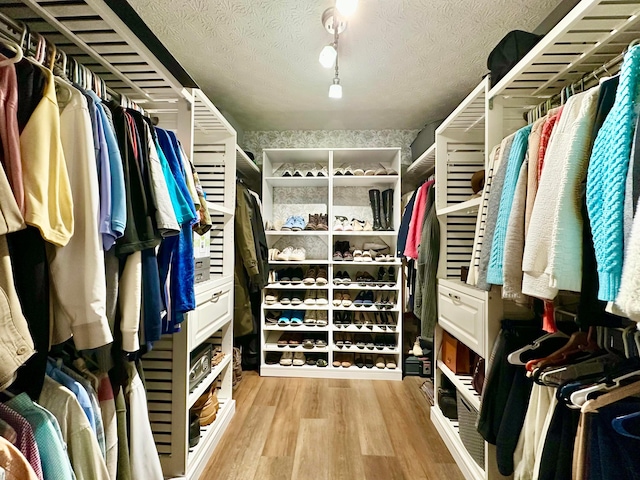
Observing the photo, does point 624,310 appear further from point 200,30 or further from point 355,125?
point 355,125

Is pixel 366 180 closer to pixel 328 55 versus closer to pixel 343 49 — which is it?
pixel 343 49

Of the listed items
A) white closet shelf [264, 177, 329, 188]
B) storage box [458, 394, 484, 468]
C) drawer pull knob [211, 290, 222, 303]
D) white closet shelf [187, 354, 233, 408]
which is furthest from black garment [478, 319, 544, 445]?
white closet shelf [264, 177, 329, 188]

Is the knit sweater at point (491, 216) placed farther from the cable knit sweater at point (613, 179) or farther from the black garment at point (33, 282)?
the black garment at point (33, 282)

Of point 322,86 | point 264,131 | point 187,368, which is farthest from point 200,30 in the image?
point 187,368

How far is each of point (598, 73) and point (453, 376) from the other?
1.48 m

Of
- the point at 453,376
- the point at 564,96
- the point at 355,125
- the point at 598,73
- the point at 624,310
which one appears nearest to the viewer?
the point at 624,310

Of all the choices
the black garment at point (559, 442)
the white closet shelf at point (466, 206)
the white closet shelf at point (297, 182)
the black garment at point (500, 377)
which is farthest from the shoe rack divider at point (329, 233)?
the black garment at point (559, 442)

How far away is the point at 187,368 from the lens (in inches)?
52.1

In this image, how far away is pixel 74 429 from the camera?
749mm

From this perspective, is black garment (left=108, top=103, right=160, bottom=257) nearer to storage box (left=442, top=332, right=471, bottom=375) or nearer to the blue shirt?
the blue shirt

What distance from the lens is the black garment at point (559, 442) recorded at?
0.87 meters

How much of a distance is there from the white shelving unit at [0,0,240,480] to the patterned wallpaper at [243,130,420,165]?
100 centimetres

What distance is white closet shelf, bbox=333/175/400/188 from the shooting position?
8.42 ft

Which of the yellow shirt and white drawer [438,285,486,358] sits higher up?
the yellow shirt
